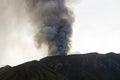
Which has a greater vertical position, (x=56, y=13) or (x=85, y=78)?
(x=56, y=13)

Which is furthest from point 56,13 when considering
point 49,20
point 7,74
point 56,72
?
point 7,74

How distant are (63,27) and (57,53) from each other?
56.7 ft

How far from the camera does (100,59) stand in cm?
17862

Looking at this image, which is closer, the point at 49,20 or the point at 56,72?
the point at 56,72

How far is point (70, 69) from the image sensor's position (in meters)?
170

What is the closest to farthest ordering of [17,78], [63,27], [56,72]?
[17,78]
[56,72]
[63,27]

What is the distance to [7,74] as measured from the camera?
158m

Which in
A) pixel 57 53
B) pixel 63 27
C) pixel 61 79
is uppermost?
pixel 63 27

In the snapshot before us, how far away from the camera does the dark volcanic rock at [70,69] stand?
156750mm

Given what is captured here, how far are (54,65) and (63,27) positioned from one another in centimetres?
2377

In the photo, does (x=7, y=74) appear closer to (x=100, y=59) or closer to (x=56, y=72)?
(x=56, y=72)

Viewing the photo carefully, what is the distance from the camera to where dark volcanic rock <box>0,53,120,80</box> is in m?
157

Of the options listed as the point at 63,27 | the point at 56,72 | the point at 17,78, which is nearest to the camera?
the point at 17,78

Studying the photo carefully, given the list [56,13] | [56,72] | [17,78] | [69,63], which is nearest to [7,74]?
[17,78]
